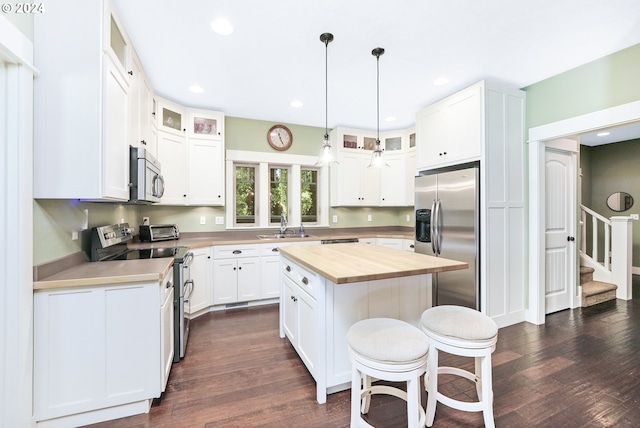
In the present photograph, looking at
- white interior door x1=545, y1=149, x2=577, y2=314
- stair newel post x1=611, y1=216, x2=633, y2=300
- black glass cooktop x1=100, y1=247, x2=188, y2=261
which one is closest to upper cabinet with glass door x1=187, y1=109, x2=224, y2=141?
black glass cooktop x1=100, y1=247, x2=188, y2=261

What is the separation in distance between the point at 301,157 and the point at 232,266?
1.97m

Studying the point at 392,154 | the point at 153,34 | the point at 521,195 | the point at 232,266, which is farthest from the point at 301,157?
the point at 521,195

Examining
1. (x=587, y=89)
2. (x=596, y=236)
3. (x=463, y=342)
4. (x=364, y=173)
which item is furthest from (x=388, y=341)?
(x=596, y=236)

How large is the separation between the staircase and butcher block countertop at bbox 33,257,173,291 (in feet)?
16.0

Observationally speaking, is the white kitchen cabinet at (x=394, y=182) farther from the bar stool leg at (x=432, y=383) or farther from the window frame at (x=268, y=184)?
the bar stool leg at (x=432, y=383)

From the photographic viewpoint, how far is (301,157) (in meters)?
4.37

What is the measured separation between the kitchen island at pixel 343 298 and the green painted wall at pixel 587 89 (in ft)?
7.61

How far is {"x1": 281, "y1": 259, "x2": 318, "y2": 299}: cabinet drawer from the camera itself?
1.87 metres

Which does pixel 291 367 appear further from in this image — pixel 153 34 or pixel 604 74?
pixel 604 74

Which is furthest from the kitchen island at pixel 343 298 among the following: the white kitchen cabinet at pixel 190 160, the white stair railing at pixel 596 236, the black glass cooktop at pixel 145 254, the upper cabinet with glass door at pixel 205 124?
the white stair railing at pixel 596 236

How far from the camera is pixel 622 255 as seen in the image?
3.95m

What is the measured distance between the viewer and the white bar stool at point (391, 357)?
125 cm

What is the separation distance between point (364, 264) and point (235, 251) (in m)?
2.22

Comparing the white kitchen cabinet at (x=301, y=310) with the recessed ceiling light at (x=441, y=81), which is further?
the recessed ceiling light at (x=441, y=81)
